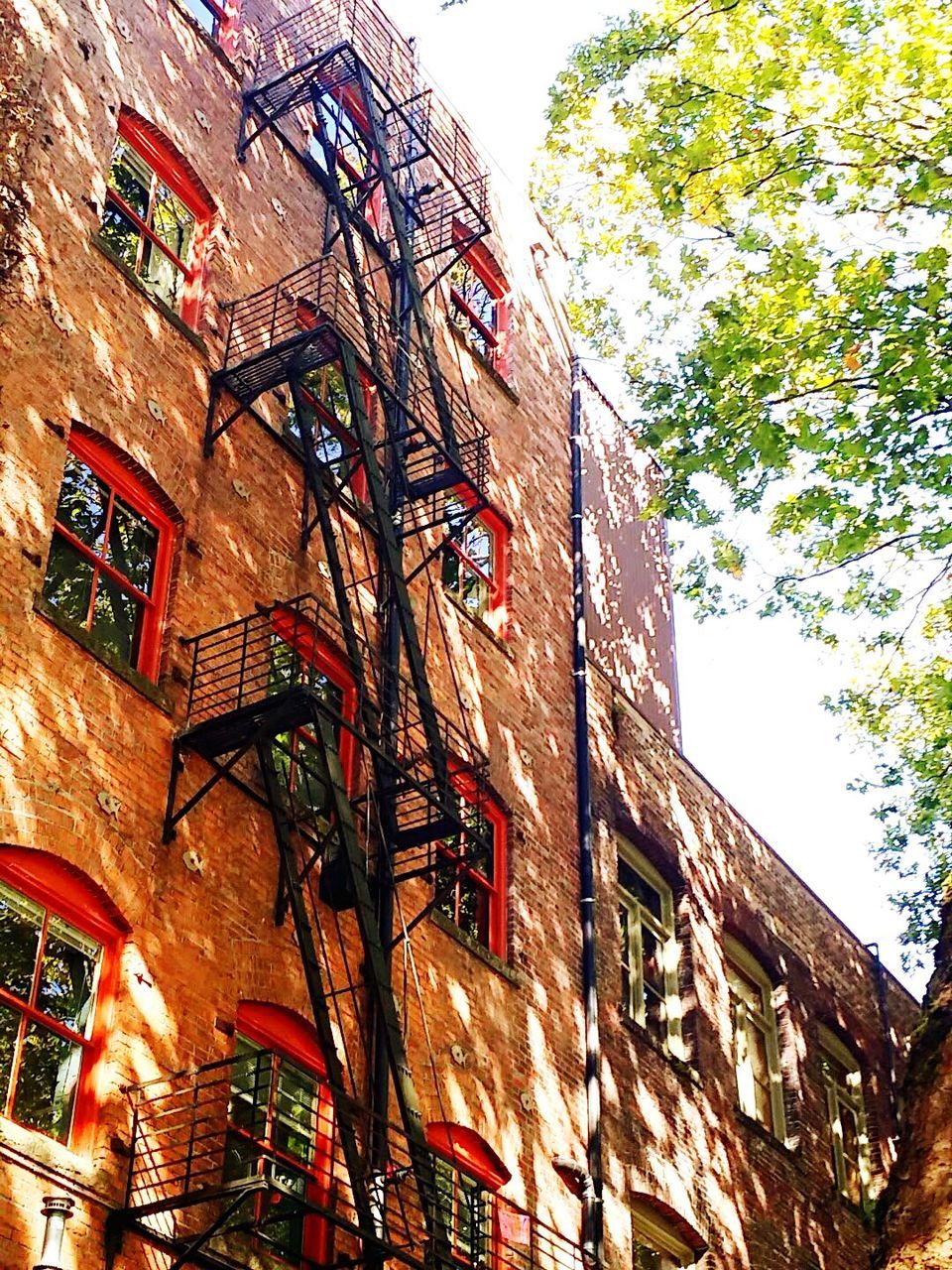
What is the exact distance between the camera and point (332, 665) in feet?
53.7

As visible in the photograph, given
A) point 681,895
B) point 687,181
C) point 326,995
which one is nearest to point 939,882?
point 681,895

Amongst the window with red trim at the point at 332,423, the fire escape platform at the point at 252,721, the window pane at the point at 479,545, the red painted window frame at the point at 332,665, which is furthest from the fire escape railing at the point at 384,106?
the fire escape platform at the point at 252,721

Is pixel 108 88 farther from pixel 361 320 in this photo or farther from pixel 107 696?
pixel 107 696

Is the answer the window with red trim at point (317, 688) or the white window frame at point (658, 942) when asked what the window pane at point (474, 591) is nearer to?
the white window frame at point (658, 942)

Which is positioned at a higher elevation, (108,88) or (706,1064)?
(108,88)

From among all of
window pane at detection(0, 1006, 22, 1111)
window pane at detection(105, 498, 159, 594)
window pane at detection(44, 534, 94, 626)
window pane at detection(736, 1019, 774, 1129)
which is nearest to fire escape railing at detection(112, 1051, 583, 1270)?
window pane at detection(0, 1006, 22, 1111)

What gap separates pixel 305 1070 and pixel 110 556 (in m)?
4.17

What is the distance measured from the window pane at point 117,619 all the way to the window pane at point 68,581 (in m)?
0.14

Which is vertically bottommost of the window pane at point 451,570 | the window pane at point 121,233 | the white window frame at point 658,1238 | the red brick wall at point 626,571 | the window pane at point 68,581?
the white window frame at point 658,1238

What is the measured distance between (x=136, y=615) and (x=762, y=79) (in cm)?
948

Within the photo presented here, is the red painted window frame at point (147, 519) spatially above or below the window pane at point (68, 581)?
above

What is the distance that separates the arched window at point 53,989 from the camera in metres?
11.5

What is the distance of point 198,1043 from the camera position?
42.0ft

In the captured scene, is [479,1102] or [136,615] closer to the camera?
[136,615]
